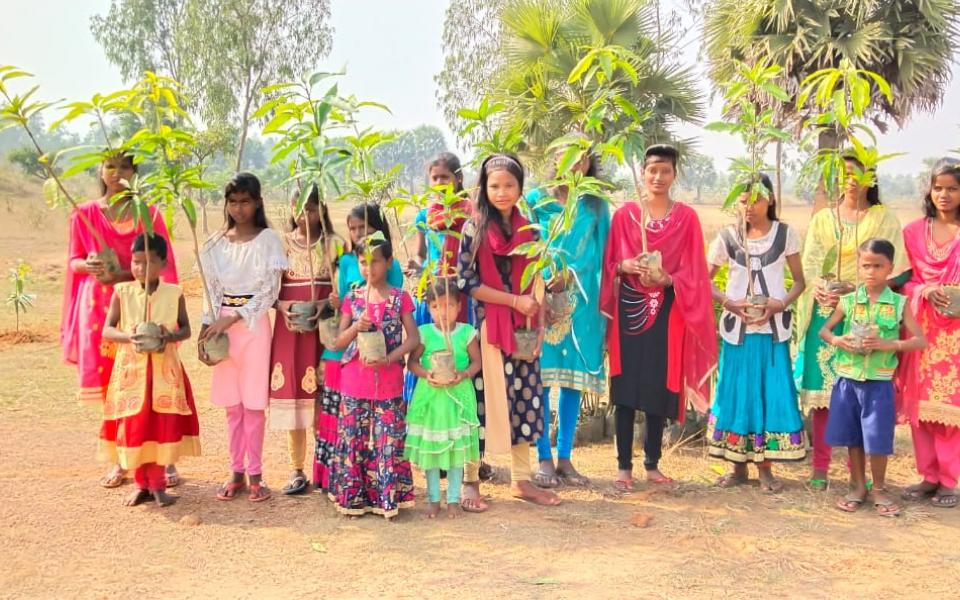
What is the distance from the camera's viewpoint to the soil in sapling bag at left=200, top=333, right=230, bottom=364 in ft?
13.9

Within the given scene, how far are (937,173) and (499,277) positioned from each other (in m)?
2.45

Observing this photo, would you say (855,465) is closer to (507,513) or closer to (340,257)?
(507,513)

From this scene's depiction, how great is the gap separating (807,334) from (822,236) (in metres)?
0.58

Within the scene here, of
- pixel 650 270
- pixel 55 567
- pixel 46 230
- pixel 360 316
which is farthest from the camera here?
pixel 46 230

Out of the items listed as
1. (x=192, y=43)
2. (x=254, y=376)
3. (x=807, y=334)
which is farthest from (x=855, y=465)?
(x=192, y=43)

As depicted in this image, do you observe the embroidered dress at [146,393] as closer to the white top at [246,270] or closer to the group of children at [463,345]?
the group of children at [463,345]

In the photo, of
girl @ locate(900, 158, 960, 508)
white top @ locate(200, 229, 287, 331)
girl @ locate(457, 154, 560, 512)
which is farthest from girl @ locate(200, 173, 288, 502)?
girl @ locate(900, 158, 960, 508)

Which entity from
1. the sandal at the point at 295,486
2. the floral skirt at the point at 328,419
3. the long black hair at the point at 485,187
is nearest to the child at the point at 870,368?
the long black hair at the point at 485,187

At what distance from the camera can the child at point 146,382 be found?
169 inches

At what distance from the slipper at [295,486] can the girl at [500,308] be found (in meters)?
0.94

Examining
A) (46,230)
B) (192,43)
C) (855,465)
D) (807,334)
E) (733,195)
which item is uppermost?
(192,43)

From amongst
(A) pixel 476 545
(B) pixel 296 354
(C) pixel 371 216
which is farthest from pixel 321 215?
(A) pixel 476 545

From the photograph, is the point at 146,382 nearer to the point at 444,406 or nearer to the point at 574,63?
the point at 444,406

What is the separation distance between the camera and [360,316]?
4156 mm
